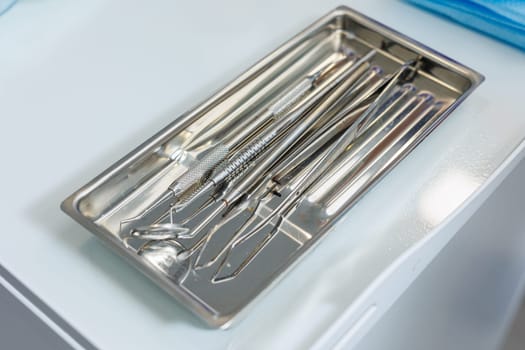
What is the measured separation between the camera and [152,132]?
56 cm

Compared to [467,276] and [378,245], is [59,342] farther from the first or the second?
[467,276]

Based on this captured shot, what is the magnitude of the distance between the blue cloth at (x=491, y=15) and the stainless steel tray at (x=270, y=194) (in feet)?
0.26

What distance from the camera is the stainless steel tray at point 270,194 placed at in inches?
17.8

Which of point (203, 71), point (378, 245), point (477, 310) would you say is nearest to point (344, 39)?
point (203, 71)

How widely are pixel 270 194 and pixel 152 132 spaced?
Result: 12 cm

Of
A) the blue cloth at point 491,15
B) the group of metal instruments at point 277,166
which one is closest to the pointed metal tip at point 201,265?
the group of metal instruments at point 277,166

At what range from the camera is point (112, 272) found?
469 millimetres

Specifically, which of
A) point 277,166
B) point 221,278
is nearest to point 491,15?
point 277,166

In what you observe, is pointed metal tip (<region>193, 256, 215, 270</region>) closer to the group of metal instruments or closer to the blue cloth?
the group of metal instruments

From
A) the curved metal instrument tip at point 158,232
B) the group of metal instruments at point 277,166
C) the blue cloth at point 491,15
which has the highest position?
the blue cloth at point 491,15

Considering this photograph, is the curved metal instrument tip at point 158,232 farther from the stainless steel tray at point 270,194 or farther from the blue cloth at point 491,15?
the blue cloth at point 491,15

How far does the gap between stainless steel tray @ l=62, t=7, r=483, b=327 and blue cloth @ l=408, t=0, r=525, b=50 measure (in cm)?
8

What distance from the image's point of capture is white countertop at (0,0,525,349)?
1.48ft

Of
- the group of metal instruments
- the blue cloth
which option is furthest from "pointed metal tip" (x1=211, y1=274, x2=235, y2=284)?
the blue cloth
